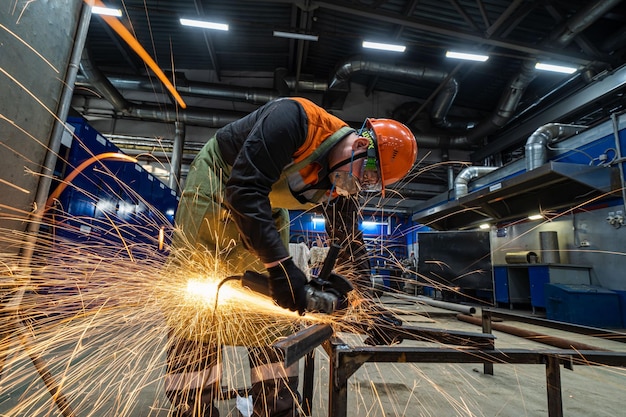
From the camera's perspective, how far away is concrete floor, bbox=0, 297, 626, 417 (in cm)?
180

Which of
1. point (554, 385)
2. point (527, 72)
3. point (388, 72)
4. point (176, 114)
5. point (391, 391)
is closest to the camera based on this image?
point (554, 385)

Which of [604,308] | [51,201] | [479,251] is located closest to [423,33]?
[479,251]

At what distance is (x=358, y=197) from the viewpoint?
2.03 m

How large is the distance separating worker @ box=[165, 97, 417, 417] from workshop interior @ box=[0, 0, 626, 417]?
6.5 inches

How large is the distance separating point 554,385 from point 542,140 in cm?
566

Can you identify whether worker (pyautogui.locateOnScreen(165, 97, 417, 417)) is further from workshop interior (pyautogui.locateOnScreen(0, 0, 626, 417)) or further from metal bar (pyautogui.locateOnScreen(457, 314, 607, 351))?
metal bar (pyautogui.locateOnScreen(457, 314, 607, 351))

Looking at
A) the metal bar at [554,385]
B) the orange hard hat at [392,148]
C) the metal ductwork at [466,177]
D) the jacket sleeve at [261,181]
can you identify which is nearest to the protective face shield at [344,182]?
the orange hard hat at [392,148]

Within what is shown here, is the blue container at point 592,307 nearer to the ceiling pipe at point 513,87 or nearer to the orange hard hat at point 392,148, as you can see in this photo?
the ceiling pipe at point 513,87

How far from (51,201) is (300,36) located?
4554mm

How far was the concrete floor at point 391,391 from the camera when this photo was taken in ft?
5.89

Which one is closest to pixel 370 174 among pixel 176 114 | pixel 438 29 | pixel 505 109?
pixel 438 29

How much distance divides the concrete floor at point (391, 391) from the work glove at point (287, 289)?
558 millimetres

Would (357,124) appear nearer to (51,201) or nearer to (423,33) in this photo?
(423,33)

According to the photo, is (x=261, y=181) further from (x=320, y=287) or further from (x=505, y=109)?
(x=505, y=109)
